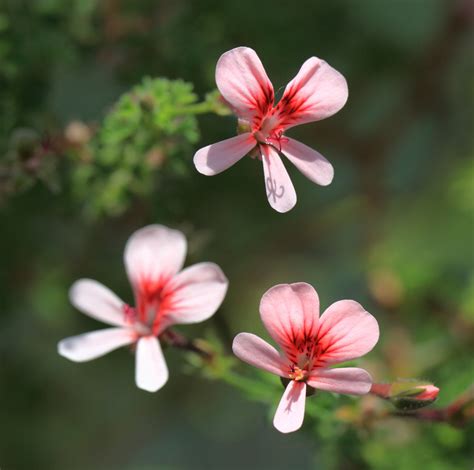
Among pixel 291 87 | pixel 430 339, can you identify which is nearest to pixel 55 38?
pixel 291 87

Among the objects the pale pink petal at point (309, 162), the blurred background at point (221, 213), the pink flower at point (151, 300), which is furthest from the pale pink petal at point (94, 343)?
the pale pink petal at point (309, 162)

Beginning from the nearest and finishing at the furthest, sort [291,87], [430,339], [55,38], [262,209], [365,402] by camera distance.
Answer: [291,87] → [365,402] → [55,38] → [430,339] → [262,209]

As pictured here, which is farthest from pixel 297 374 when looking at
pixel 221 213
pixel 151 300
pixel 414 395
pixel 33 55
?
pixel 221 213

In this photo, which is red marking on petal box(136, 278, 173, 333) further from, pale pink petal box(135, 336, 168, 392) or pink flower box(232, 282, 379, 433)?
pink flower box(232, 282, 379, 433)

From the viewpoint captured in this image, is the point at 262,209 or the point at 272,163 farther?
the point at 262,209

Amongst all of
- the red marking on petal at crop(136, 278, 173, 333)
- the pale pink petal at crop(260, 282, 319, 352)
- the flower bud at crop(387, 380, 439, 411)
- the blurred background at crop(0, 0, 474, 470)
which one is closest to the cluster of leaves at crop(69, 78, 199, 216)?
the blurred background at crop(0, 0, 474, 470)

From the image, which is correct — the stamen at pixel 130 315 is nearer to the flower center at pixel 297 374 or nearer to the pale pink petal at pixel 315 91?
the flower center at pixel 297 374

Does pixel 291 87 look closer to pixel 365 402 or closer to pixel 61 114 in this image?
pixel 365 402
